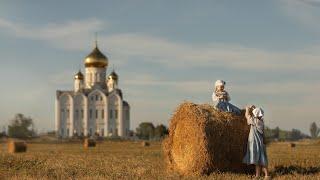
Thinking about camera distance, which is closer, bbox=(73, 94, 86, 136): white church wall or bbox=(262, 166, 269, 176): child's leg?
bbox=(262, 166, 269, 176): child's leg

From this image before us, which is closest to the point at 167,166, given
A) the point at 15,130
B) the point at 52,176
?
the point at 52,176

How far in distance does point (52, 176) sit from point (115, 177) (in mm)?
1264

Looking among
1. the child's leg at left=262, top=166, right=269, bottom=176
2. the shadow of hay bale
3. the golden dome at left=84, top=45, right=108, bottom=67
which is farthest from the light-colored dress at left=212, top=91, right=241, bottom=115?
the golden dome at left=84, top=45, right=108, bottom=67

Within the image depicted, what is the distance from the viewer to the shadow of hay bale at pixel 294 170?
44.8 ft

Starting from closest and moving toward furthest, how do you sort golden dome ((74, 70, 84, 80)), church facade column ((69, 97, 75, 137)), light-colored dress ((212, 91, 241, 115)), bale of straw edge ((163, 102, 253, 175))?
bale of straw edge ((163, 102, 253, 175))
light-colored dress ((212, 91, 241, 115))
church facade column ((69, 97, 75, 137))
golden dome ((74, 70, 84, 80))

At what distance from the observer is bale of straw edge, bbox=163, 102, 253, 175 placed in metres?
13.2

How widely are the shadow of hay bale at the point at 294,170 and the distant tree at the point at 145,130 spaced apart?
10334 centimetres

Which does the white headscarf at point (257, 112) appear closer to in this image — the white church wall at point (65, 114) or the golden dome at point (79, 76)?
the white church wall at point (65, 114)

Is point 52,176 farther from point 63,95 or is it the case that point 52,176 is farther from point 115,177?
point 63,95

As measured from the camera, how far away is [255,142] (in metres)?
13.1

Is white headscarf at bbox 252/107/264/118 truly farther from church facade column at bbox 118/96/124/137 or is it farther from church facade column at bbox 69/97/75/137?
church facade column at bbox 118/96/124/137

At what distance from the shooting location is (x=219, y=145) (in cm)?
1327

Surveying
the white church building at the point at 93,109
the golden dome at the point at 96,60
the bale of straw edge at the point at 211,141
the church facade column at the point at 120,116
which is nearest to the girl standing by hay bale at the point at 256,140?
the bale of straw edge at the point at 211,141

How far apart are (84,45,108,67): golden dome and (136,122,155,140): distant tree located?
603 inches
